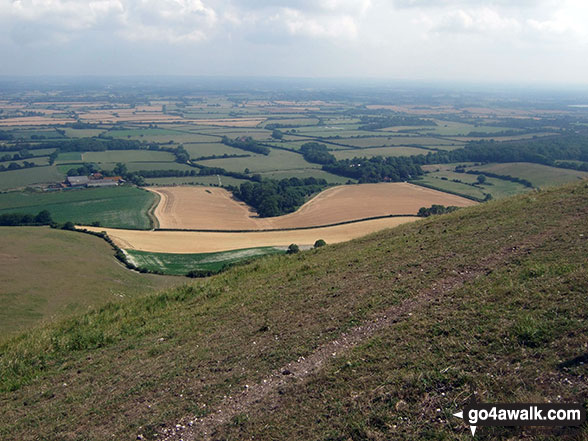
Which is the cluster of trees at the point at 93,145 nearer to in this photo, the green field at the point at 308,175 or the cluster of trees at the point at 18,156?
the cluster of trees at the point at 18,156

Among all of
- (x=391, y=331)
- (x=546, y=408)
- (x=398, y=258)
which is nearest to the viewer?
(x=546, y=408)

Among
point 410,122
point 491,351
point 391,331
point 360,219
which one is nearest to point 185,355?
point 391,331

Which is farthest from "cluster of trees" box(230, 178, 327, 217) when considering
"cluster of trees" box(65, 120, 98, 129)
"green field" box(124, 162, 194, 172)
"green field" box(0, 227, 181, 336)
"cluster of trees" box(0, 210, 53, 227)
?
"cluster of trees" box(65, 120, 98, 129)

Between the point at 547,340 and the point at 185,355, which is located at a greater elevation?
the point at 547,340

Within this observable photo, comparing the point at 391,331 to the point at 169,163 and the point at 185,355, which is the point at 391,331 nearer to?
the point at 185,355

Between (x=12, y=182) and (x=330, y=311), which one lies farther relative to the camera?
Answer: (x=12, y=182)

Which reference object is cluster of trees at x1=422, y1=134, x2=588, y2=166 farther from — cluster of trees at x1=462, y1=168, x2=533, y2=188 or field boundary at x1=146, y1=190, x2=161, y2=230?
field boundary at x1=146, y1=190, x2=161, y2=230

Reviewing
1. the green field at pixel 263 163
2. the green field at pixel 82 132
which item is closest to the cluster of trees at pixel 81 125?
the green field at pixel 82 132

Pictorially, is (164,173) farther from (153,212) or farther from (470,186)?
(470,186)
